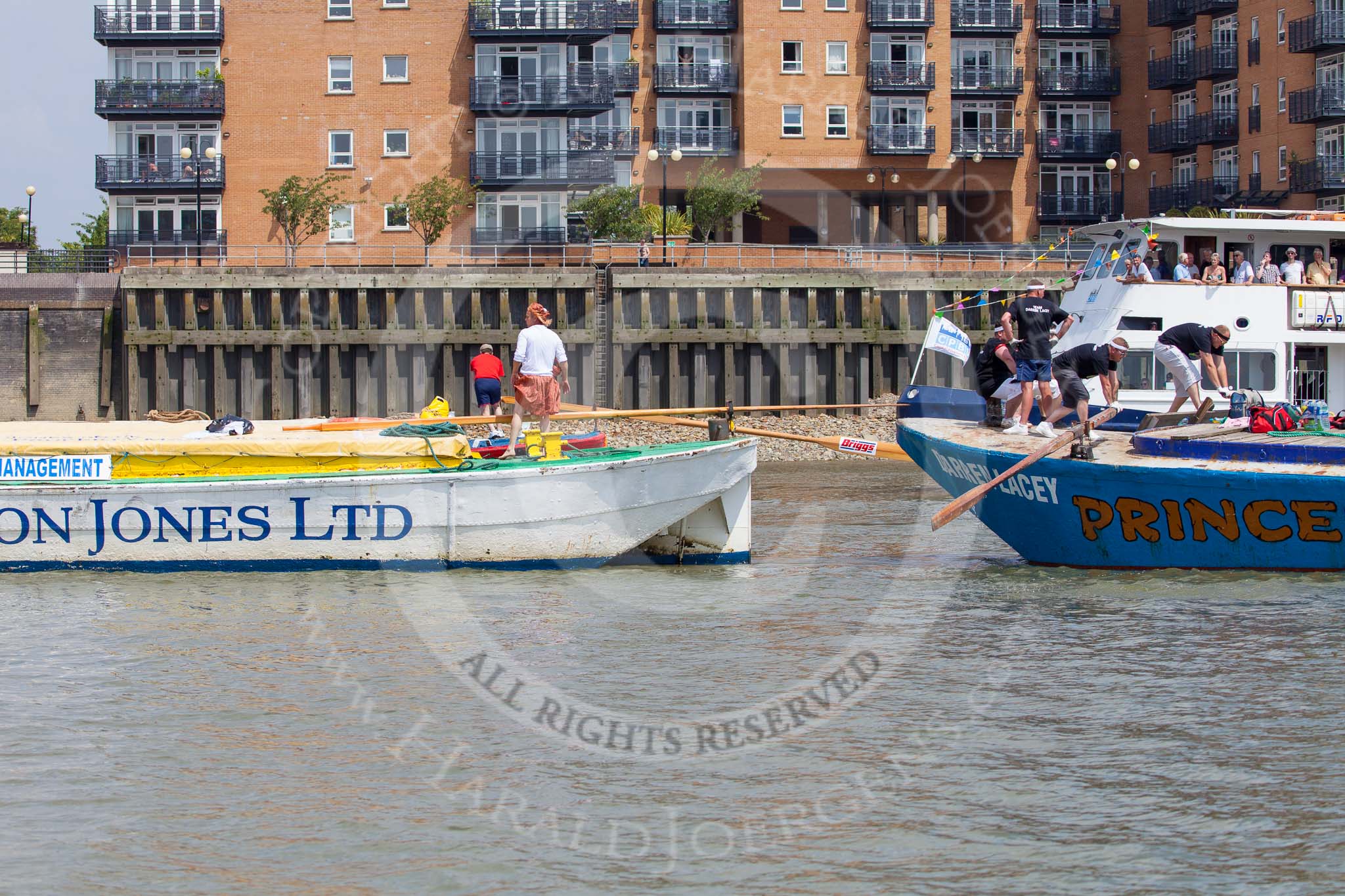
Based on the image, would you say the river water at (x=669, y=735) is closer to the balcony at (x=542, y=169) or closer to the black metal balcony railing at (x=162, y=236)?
the balcony at (x=542, y=169)

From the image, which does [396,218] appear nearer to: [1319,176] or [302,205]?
[302,205]

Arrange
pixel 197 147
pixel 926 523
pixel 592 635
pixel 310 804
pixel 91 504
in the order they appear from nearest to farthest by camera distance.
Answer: pixel 310 804, pixel 592 635, pixel 91 504, pixel 926 523, pixel 197 147

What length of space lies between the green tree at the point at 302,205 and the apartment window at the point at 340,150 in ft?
3.63

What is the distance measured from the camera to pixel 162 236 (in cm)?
5150

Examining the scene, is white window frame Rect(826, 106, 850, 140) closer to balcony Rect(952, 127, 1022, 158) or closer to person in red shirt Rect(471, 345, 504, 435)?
balcony Rect(952, 127, 1022, 158)

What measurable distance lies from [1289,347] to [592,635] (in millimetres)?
13812

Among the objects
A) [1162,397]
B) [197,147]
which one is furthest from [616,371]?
[197,147]

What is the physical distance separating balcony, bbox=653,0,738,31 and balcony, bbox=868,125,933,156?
680 centimetres

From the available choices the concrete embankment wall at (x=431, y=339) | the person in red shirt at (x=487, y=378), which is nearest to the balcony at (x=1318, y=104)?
the concrete embankment wall at (x=431, y=339)

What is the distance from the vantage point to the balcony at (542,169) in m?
50.5

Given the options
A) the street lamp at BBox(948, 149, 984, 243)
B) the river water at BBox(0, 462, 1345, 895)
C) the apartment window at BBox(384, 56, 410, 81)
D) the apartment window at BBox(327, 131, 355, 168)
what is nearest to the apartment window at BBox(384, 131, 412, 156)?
the apartment window at BBox(327, 131, 355, 168)

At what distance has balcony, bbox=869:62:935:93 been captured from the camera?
190 feet

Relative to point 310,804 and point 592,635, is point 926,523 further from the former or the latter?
point 310,804

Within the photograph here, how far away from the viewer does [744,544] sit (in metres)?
16.1
